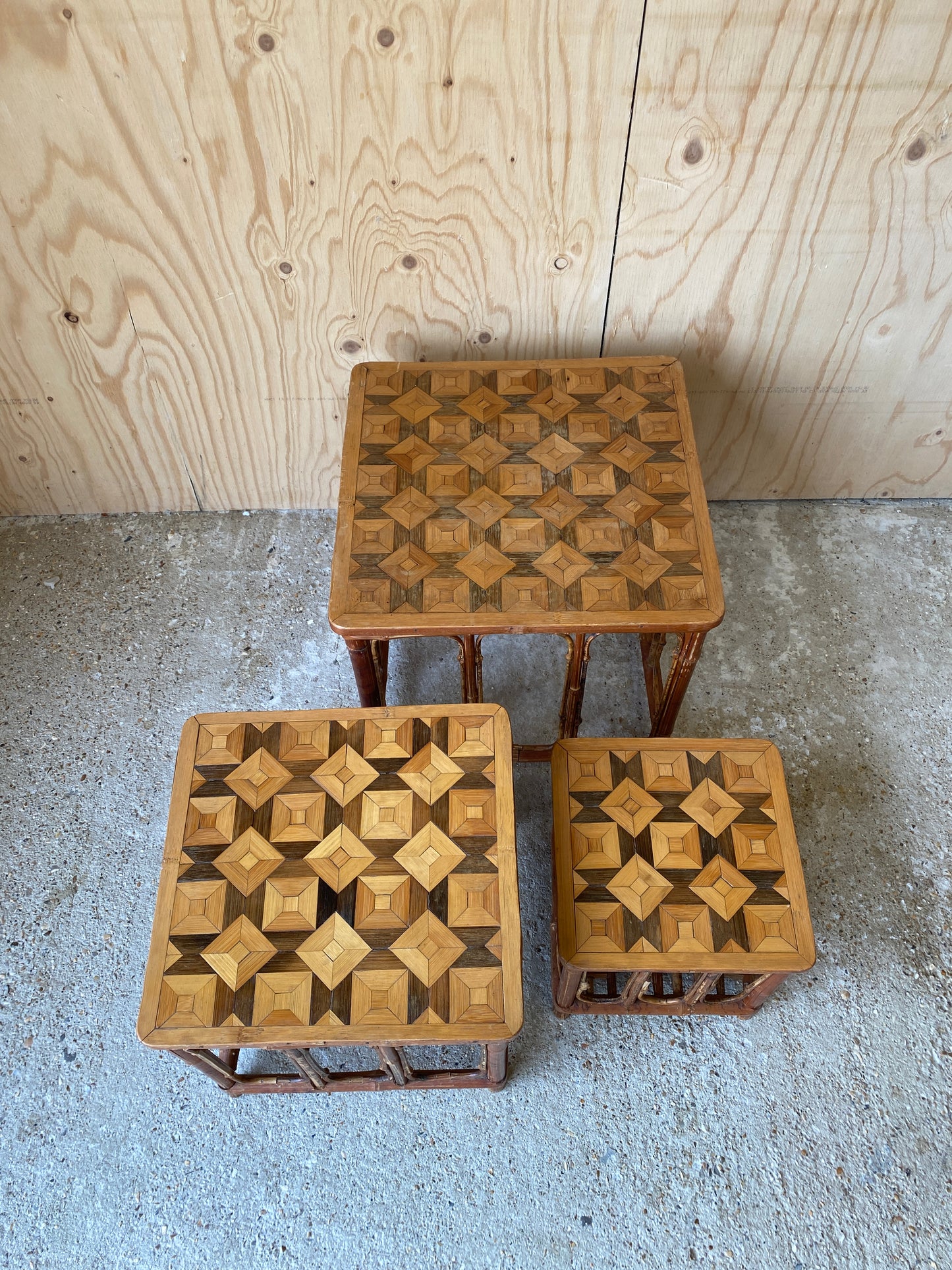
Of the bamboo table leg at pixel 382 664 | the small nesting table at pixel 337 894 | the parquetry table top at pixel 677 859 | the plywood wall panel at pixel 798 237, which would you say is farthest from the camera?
the bamboo table leg at pixel 382 664

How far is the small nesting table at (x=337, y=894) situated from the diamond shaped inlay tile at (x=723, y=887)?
29cm

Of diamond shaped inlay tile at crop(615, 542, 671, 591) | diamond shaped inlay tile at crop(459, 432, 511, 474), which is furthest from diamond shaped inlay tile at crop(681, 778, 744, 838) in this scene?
diamond shaped inlay tile at crop(459, 432, 511, 474)

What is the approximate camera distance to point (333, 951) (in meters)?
1.11

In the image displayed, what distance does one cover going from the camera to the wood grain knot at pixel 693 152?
1400 mm

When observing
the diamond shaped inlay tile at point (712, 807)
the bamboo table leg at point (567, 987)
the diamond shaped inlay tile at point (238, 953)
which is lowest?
the bamboo table leg at point (567, 987)

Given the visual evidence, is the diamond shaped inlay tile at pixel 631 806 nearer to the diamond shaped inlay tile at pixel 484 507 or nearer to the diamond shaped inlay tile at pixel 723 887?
the diamond shaped inlay tile at pixel 723 887

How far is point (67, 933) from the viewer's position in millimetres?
1551

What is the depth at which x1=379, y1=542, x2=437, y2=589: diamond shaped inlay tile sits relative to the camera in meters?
1.33

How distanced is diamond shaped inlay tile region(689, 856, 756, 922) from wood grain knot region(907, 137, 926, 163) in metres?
1.21

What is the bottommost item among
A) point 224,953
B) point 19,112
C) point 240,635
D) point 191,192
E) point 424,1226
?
point 424,1226

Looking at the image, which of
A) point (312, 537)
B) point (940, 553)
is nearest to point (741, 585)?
point (940, 553)

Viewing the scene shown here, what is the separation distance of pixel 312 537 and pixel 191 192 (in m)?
0.79

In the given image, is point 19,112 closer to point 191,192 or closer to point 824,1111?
point 191,192

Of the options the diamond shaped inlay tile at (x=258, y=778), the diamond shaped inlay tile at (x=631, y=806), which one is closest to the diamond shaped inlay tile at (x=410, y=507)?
the diamond shaped inlay tile at (x=258, y=778)
